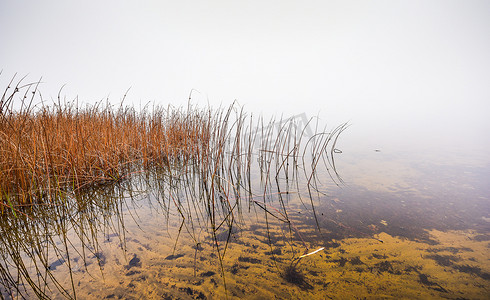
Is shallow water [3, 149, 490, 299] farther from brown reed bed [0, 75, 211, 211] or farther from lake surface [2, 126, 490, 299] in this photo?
brown reed bed [0, 75, 211, 211]

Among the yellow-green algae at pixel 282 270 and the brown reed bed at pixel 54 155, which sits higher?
the brown reed bed at pixel 54 155

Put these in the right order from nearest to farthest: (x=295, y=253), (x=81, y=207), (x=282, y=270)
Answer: (x=282, y=270) < (x=295, y=253) < (x=81, y=207)

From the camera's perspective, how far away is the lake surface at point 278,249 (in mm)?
1018

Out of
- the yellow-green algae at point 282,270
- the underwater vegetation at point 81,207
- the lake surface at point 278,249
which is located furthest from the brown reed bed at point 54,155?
the yellow-green algae at point 282,270

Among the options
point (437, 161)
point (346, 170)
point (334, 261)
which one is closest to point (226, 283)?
point (334, 261)

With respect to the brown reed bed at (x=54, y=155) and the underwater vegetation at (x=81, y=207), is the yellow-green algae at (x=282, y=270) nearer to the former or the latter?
the underwater vegetation at (x=81, y=207)

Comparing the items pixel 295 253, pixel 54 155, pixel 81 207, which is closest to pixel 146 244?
pixel 81 207

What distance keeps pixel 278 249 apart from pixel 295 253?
123 millimetres

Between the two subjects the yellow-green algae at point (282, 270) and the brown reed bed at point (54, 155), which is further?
the brown reed bed at point (54, 155)

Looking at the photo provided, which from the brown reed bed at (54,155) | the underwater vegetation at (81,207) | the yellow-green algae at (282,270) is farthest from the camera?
the brown reed bed at (54,155)

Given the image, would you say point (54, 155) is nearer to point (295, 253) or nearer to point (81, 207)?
point (81, 207)

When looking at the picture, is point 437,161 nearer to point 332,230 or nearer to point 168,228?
point 332,230

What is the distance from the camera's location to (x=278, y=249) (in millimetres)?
1340

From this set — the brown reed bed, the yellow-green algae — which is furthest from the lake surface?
the brown reed bed
